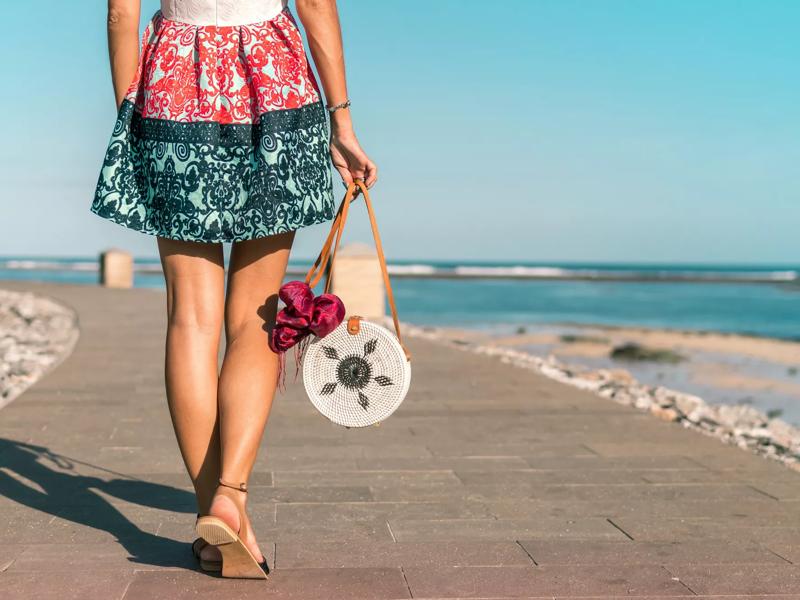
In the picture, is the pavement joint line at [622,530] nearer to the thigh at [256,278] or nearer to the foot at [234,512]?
the foot at [234,512]

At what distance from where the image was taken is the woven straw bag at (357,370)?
290 cm

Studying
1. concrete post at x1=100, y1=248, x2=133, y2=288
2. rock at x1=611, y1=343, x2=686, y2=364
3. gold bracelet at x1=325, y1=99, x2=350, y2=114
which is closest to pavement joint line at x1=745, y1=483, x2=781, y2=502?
gold bracelet at x1=325, y1=99, x2=350, y2=114

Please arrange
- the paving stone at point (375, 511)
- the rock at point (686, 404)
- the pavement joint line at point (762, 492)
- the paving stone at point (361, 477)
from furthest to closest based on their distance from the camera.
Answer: the rock at point (686, 404) → the paving stone at point (361, 477) → the pavement joint line at point (762, 492) → the paving stone at point (375, 511)

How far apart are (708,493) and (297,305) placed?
2.10 meters

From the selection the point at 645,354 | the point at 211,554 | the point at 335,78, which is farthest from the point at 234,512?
the point at 645,354

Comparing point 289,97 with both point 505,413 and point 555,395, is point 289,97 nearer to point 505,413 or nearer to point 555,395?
point 505,413

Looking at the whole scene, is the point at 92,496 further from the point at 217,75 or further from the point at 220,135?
the point at 217,75

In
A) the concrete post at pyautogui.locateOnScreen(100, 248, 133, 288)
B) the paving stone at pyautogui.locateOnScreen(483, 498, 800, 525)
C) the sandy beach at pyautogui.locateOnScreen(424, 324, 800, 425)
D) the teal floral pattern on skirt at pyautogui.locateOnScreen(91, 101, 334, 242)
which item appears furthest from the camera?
the concrete post at pyautogui.locateOnScreen(100, 248, 133, 288)

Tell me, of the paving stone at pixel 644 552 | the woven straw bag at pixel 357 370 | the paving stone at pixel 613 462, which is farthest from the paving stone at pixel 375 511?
the paving stone at pixel 613 462

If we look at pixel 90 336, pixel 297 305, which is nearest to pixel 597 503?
pixel 297 305

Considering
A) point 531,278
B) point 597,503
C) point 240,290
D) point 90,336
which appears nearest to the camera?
point 240,290

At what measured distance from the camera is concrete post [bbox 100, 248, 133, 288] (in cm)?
2267

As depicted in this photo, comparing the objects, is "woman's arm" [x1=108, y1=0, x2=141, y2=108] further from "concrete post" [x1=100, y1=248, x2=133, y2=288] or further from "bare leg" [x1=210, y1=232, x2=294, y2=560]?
"concrete post" [x1=100, y1=248, x2=133, y2=288]

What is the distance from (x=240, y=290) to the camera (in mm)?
2750
